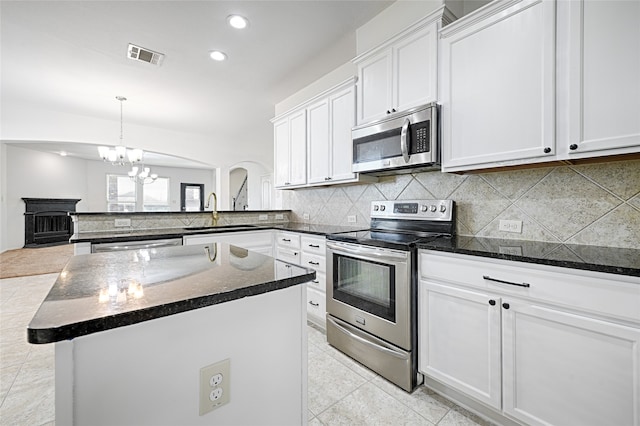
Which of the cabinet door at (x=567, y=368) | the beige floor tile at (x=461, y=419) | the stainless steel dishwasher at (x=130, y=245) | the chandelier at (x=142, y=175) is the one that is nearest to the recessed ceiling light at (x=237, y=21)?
the stainless steel dishwasher at (x=130, y=245)

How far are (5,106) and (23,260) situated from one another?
2954 millimetres

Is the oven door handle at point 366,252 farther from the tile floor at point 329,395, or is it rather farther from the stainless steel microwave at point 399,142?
the tile floor at point 329,395

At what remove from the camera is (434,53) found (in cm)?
195

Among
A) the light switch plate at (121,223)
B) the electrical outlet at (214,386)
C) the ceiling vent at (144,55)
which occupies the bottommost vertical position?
the electrical outlet at (214,386)

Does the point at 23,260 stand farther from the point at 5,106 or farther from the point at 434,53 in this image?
the point at 434,53

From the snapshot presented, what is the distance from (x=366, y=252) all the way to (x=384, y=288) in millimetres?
270

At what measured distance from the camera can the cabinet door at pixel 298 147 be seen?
3.29 m

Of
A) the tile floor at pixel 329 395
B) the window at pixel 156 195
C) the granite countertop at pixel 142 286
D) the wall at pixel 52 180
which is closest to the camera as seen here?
the granite countertop at pixel 142 286

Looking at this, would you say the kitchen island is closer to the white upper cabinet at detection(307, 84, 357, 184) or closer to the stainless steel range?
the stainless steel range

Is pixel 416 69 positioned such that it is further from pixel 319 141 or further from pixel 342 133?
pixel 319 141

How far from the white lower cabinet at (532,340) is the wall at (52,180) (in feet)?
29.4

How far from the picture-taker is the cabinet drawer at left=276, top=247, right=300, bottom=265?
2.93 m

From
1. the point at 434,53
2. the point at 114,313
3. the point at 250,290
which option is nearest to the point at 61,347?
the point at 114,313

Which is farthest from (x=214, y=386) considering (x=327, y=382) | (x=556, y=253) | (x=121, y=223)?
(x=121, y=223)
